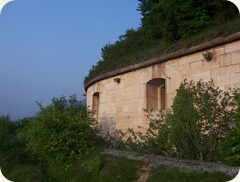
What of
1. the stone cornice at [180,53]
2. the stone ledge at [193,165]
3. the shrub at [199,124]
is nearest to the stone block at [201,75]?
the stone cornice at [180,53]

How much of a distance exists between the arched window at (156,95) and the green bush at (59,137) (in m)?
2.70

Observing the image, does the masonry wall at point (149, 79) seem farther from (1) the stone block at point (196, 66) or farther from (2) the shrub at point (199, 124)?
(2) the shrub at point (199, 124)

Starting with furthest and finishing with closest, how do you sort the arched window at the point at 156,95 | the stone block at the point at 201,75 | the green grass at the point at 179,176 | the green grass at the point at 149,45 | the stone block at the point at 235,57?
the arched window at the point at 156,95 < the green grass at the point at 149,45 < the stone block at the point at 201,75 < the stone block at the point at 235,57 < the green grass at the point at 179,176

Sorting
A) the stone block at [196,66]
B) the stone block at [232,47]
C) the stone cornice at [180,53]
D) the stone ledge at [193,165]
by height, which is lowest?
the stone ledge at [193,165]

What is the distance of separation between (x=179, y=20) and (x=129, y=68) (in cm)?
248

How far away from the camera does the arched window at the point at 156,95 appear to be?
10898 mm

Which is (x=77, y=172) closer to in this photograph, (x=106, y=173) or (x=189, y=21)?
(x=106, y=173)

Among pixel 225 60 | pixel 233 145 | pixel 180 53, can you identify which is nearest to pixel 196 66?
pixel 180 53

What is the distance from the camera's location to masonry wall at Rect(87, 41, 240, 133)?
8.09 meters

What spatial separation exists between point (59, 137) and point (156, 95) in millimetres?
4332

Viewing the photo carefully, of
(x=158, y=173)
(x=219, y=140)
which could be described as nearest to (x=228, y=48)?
(x=219, y=140)

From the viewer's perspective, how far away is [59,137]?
8.11 metres

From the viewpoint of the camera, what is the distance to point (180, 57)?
31.0ft

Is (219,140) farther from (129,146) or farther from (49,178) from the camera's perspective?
(49,178)
